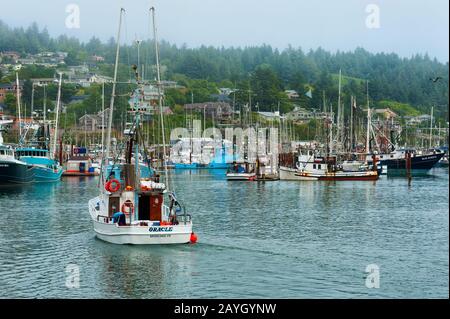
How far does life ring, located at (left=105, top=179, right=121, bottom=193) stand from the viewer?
146ft

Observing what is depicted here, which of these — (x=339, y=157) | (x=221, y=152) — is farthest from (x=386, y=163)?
(x=221, y=152)

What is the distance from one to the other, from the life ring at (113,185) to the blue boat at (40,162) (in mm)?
59240

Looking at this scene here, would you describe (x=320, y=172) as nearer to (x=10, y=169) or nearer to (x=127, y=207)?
(x=10, y=169)

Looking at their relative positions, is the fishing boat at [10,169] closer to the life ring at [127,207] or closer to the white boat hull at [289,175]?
the white boat hull at [289,175]

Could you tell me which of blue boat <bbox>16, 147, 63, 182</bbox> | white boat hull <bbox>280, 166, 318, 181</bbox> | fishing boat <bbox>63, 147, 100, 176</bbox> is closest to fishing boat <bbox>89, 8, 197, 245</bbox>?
blue boat <bbox>16, 147, 63, 182</bbox>

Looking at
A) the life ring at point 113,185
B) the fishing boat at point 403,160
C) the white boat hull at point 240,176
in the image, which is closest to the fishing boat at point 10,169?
the white boat hull at point 240,176

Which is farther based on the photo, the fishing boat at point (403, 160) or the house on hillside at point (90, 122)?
the house on hillside at point (90, 122)

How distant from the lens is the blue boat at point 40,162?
102312 millimetres

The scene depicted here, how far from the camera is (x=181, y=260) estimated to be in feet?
132

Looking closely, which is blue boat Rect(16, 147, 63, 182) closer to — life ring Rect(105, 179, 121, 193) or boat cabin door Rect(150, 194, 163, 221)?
life ring Rect(105, 179, 121, 193)

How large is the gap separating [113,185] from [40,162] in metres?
62.6

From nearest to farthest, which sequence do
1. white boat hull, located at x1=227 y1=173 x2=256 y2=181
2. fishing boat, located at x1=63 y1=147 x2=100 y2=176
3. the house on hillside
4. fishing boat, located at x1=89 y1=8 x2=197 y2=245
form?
fishing boat, located at x1=89 y1=8 x2=197 y2=245
white boat hull, located at x1=227 y1=173 x2=256 y2=181
fishing boat, located at x1=63 y1=147 x2=100 y2=176
the house on hillside

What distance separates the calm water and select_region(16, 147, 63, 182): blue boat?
26809 millimetres

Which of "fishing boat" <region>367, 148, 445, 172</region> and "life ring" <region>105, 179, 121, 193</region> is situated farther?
"fishing boat" <region>367, 148, 445, 172</region>
